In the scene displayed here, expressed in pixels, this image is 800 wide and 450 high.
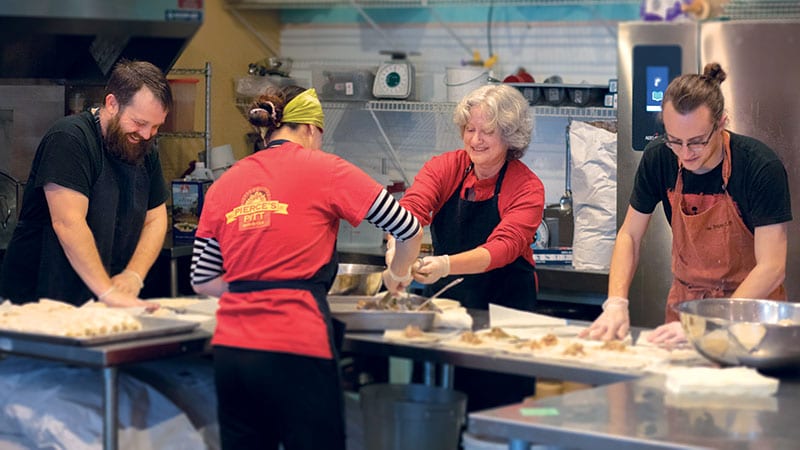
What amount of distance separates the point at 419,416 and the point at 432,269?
54 cm

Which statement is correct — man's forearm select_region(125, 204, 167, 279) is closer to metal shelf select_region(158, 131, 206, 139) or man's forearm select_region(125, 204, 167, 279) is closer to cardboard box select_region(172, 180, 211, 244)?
cardboard box select_region(172, 180, 211, 244)

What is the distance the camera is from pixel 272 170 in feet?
9.03

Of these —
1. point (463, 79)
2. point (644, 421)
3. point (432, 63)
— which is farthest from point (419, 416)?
point (432, 63)

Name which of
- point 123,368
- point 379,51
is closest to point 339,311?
point 123,368

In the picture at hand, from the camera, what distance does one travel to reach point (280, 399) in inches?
105

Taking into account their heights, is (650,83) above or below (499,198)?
above

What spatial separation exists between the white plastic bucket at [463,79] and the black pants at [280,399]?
9.49 ft

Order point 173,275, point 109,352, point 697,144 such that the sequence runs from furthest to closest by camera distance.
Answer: point 173,275
point 697,144
point 109,352

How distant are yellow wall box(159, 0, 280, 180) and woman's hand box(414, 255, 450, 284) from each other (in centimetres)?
293


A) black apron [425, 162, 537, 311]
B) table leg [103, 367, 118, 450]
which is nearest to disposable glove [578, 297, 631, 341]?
black apron [425, 162, 537, 311]

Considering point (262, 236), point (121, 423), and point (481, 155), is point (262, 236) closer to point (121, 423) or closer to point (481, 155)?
point (121, 423)

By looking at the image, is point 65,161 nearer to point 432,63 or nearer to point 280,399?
point 280,399

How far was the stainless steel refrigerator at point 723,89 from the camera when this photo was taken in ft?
14.0

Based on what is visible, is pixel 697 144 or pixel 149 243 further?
pixel 149 243
